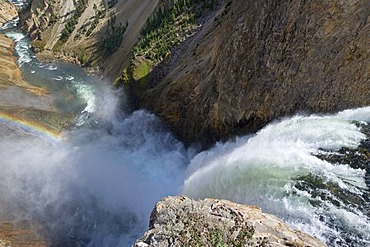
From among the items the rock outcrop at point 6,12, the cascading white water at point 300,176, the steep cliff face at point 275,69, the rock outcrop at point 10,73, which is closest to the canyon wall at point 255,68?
the steep cliff face at point 275,69

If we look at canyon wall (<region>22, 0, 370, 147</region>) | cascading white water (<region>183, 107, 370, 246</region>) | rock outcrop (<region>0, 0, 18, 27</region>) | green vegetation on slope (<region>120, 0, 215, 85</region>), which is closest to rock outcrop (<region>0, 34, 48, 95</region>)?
green vegetation on slope (<region>120, 0, 215, 85</region>)

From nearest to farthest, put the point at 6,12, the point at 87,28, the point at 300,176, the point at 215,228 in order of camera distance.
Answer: the point at 215,228 → the point at 300,176 → the point at 87,28 → the point at 6,12

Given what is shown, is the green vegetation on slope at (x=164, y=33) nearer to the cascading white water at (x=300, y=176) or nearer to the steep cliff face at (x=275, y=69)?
the steep cliff face at (x=275, y=69)

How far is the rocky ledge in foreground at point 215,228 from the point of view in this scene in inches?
378

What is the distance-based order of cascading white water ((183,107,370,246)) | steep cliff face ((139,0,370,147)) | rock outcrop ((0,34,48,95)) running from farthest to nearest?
1. rock outcrop ((0,34,48,95))
2. steep cliff face ((139,0,370,147))
3. cascading white water ((183,107,370,246))

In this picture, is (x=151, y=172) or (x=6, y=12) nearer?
(x=151, y=172)

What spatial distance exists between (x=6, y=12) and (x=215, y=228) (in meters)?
105

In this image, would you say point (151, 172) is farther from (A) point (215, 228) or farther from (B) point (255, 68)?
(A) point (215, 228)

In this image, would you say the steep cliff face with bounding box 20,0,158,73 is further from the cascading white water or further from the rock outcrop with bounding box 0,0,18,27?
the cascading white water

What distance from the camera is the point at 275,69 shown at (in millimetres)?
20797

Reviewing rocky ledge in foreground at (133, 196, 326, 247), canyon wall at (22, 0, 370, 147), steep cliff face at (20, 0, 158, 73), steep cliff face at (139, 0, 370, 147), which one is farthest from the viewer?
steep cliff face at (20, 0, 158, 73)

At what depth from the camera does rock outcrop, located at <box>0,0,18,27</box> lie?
94.7 meters

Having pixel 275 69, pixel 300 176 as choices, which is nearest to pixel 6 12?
pixel 275 69

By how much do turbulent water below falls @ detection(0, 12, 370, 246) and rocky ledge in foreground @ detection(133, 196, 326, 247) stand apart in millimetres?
2068
